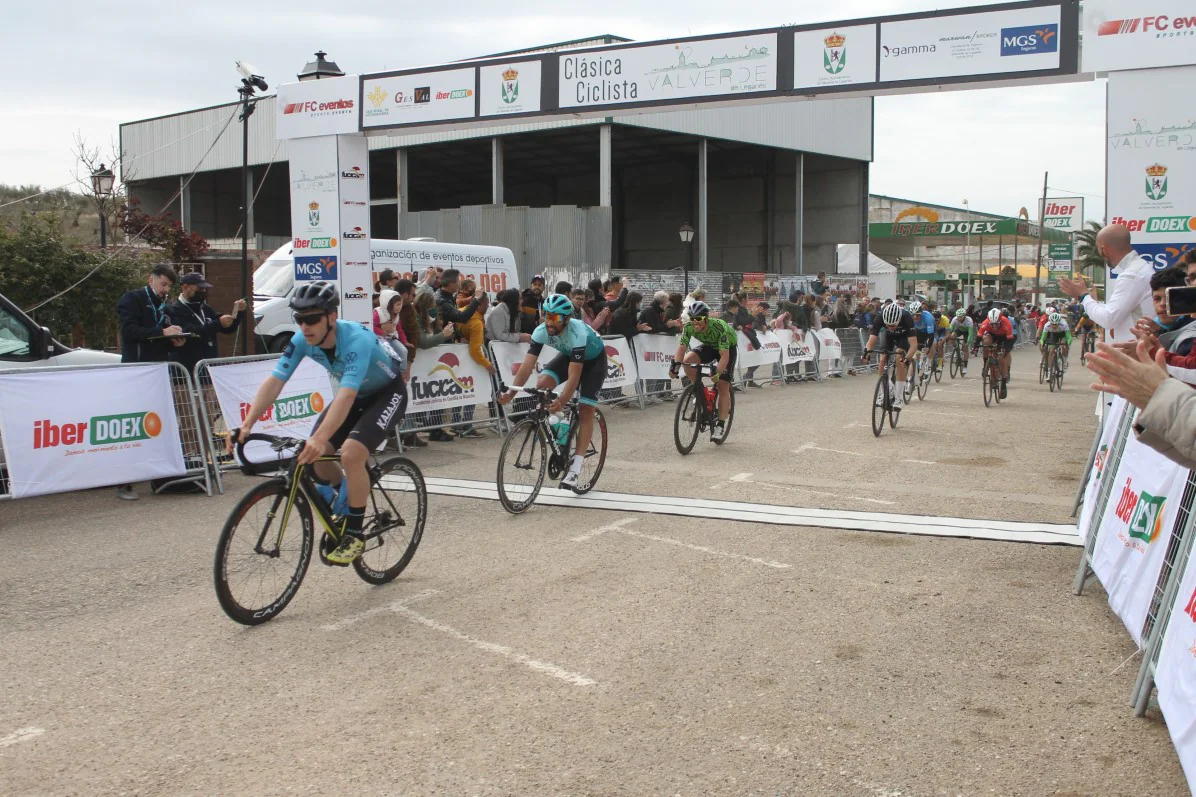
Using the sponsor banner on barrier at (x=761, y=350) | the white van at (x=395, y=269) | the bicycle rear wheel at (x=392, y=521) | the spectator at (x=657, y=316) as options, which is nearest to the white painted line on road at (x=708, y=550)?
the bicycle rear wheel at (x=392, y=521)

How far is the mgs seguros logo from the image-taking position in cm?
1235

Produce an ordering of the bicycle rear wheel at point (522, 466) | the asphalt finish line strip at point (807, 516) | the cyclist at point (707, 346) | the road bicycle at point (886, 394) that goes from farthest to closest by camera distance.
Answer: the road bicycle at point (886, 394) → the cyclist at point (707, 346) → the bicycle rear wheel at point (522, 466) → the asphalt finish line strip at point (807, 516)

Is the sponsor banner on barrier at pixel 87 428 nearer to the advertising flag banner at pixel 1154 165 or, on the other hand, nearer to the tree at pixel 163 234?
the advertising flag banner at pixel 1154 165

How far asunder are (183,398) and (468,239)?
948 inches

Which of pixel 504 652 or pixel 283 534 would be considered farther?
pixel 283 534

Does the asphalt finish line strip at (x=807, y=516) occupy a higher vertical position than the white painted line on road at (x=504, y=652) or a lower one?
higher

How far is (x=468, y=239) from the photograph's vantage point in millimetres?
33156

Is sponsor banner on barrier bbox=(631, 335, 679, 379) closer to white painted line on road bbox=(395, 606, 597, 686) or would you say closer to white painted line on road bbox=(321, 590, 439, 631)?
white painted line on road bbox=(321, 590, 439, 631)

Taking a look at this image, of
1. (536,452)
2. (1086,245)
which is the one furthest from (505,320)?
(1086,245)

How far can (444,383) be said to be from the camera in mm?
12750

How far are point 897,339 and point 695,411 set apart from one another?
393 centimetres

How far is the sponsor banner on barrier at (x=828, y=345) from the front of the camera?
79.7ft

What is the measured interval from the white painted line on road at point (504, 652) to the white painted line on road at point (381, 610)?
66 millimetres

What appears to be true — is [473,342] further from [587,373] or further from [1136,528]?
[1136,528]
